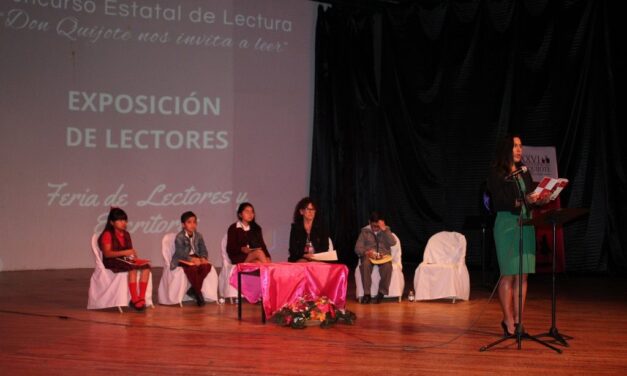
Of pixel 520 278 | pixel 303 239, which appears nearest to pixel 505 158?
pixel 520 278

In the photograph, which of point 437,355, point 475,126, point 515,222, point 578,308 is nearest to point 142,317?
point 437,355

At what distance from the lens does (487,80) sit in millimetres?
11188

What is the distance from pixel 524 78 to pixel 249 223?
463 centimetres

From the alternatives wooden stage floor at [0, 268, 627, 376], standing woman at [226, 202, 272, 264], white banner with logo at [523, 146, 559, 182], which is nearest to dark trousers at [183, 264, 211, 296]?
wooden stage floor at [0, 268, 627, 376]

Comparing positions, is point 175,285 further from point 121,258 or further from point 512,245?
point 512,245

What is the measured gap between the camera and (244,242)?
26.4ft

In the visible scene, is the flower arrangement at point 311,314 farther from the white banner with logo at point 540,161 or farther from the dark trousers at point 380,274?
the white banner with logo at point 540,161

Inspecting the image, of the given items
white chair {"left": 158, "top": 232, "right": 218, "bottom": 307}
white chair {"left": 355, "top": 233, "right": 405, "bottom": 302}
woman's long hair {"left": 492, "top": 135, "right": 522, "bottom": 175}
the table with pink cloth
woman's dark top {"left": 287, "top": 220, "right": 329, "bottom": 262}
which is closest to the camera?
woman's long hair {"left": 492, "top": 135, "right": 522, "bottom": 175}

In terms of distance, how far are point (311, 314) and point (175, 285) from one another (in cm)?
197

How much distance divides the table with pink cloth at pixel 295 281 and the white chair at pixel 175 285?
3.57 ft

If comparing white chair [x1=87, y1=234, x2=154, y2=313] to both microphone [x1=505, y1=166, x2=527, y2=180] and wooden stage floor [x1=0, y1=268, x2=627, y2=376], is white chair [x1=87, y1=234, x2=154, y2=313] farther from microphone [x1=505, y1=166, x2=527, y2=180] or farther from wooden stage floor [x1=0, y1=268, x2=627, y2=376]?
microphone [x1=505, y1=166, x2=527, y2=180]

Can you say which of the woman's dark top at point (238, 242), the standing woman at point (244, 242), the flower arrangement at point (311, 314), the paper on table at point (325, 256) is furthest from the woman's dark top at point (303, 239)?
the flower arrangement at point (311, 314)

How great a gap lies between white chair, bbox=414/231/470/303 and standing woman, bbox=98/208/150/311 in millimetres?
2711

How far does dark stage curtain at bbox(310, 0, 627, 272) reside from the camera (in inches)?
410
